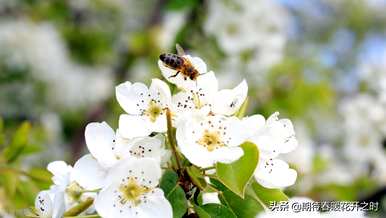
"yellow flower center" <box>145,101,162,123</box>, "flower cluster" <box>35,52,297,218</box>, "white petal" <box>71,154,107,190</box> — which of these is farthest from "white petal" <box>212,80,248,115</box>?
"white petal" <box>71,154,107,190</box>

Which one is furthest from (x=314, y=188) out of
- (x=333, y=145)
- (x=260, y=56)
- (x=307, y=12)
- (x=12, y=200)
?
(x=307, y=12)

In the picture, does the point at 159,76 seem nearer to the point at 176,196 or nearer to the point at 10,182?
the point at 10,182

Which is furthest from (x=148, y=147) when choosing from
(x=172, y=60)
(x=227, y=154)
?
(x=172, y=60)

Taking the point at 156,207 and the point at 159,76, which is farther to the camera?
the point at 159,76

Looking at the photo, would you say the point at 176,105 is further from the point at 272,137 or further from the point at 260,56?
the point at 260,56

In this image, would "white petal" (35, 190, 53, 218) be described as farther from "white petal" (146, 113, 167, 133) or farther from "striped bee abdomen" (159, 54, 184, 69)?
"striped bee abdomen" (159, 54, 184, 69)

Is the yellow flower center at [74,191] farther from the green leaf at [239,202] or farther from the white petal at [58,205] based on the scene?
the green leaf at [239,202]

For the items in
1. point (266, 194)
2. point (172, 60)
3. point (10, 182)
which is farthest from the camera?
point (10, 182)
